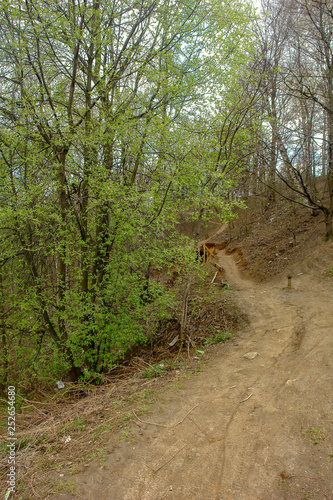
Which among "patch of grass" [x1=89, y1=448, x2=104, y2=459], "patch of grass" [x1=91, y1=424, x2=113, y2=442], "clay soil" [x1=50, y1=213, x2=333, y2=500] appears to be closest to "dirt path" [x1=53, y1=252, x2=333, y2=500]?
"clay soil" [x1=50, y1=213, x2=333, y2=500]

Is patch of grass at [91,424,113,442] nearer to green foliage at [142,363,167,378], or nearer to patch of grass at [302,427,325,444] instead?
green foliage at [142,363,167,378]

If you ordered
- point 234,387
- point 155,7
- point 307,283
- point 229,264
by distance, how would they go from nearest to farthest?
point 234,387, point 155,7, point 307,283, point 229,264

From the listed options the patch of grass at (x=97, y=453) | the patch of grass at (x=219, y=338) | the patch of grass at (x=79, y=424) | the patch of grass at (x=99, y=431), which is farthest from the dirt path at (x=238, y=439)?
the patch of grass at (x=219, y=338)

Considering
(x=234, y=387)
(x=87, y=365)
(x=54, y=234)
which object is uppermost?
(x=54, y=234)

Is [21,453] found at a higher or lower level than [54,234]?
lower

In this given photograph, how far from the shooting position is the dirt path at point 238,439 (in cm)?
261

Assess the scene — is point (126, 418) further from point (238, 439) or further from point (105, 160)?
point (105, 160)

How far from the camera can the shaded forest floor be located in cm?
266

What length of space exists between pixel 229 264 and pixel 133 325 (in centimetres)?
1215

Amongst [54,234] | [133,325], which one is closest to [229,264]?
[133,325]

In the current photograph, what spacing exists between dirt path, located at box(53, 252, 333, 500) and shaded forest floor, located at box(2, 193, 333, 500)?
11 millimetres

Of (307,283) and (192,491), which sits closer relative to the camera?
(192,491)

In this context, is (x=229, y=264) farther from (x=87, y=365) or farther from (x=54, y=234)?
(x=54, y=234)

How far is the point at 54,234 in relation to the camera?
605cm
